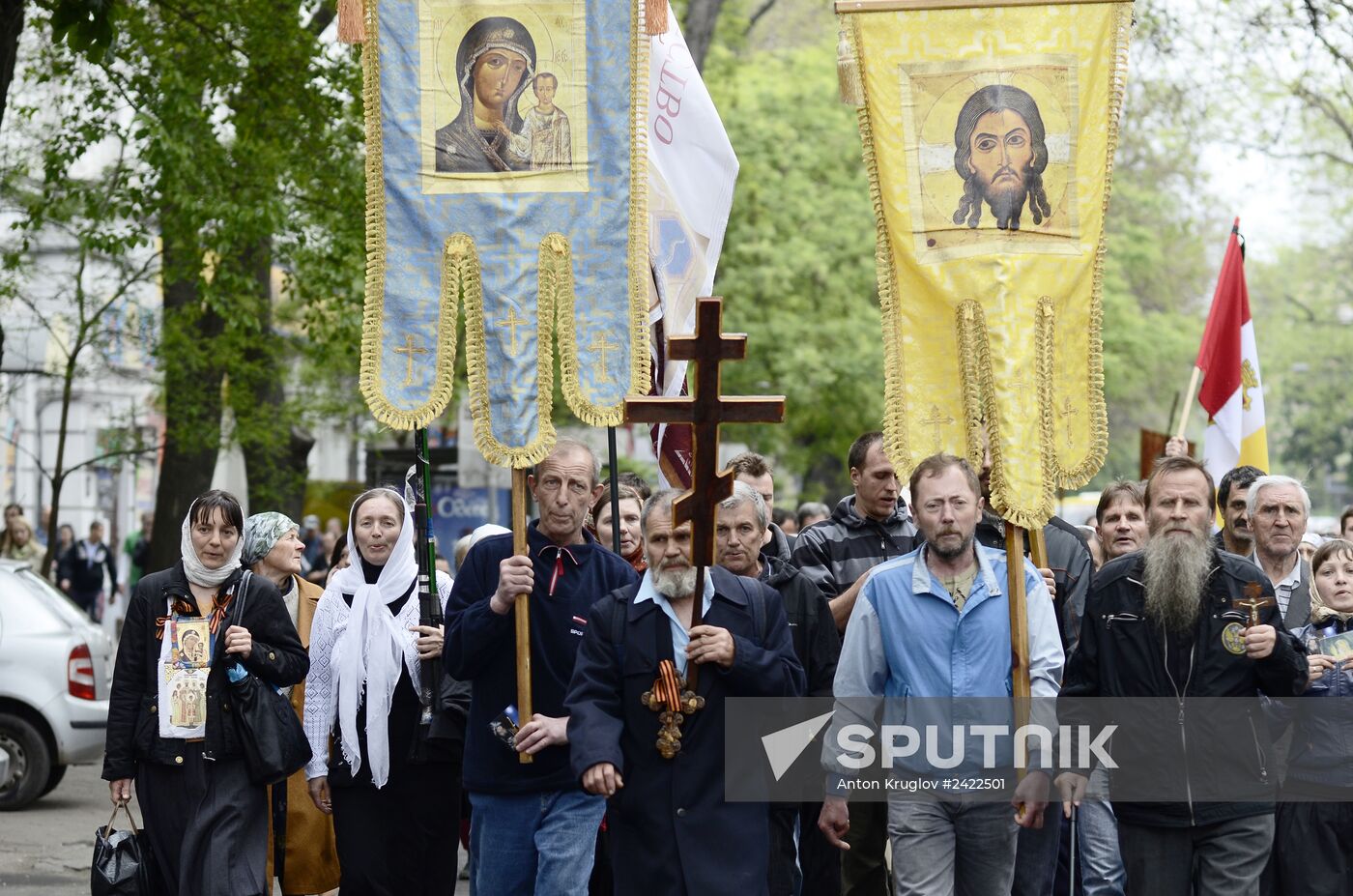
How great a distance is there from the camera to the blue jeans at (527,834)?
7.33 m

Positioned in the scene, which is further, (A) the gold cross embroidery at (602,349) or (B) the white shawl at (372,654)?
(B) the white shawl at (372,654)

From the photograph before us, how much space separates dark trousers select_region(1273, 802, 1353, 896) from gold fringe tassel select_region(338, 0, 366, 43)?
16.1ft

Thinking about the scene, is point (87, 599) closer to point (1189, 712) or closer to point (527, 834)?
point (527, 834)

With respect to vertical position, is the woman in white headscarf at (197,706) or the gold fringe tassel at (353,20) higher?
the gold fringe tassel at (353,20)

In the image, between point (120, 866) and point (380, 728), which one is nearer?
point (120, 866)

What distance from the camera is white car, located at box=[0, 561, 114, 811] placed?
1338cm

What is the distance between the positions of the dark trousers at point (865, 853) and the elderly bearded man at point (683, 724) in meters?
2.04

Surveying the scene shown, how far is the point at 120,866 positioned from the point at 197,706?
0.68m

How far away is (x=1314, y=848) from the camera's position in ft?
25.4

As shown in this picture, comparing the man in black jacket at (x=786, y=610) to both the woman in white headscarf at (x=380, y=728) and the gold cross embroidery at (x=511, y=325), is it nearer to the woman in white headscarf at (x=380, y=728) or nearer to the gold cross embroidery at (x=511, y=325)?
the gold cross embroidery at (x=511, y=325)

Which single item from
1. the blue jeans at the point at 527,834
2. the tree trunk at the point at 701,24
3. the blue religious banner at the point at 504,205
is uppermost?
the tree trunk at the point at 701,24

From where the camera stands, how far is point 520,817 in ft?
24.2

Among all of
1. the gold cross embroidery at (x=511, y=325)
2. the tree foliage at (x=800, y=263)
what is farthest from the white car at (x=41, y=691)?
the tree foliage at (x=800, y=263)

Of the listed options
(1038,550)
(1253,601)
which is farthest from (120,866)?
(1253,601)
